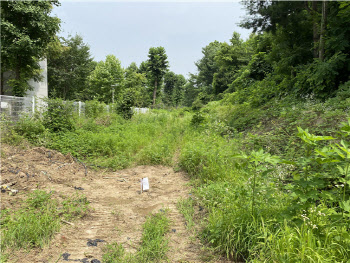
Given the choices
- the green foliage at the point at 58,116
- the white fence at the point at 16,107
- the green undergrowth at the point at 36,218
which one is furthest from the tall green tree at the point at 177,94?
the green undergrowth at the point at 36,218

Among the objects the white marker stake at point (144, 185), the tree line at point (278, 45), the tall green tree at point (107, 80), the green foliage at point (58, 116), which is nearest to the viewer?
the white marker stake at point (144, 185)

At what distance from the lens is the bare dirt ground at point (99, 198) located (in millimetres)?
2418

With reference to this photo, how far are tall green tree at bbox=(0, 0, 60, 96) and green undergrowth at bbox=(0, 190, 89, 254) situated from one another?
9.90 meters

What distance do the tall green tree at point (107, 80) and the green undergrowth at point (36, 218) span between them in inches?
994

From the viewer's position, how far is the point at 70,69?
24375 mm

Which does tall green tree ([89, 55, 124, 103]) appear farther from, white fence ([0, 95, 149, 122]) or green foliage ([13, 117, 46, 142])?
green foliage ([13, 117, 46, 142])

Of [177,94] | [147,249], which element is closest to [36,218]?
[147,249]

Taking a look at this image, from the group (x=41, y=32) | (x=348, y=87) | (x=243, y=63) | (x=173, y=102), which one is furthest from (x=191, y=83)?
(x=348, y=87)

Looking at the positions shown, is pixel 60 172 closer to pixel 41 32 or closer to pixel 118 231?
pixel 118 231

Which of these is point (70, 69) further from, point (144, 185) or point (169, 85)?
point (169, 85)

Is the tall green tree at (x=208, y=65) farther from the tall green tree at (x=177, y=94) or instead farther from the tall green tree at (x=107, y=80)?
the tall green tree at (x=107, y=80)

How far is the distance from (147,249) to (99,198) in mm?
2111

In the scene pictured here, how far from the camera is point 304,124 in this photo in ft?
16.0

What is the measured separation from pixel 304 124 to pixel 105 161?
5.38 m
